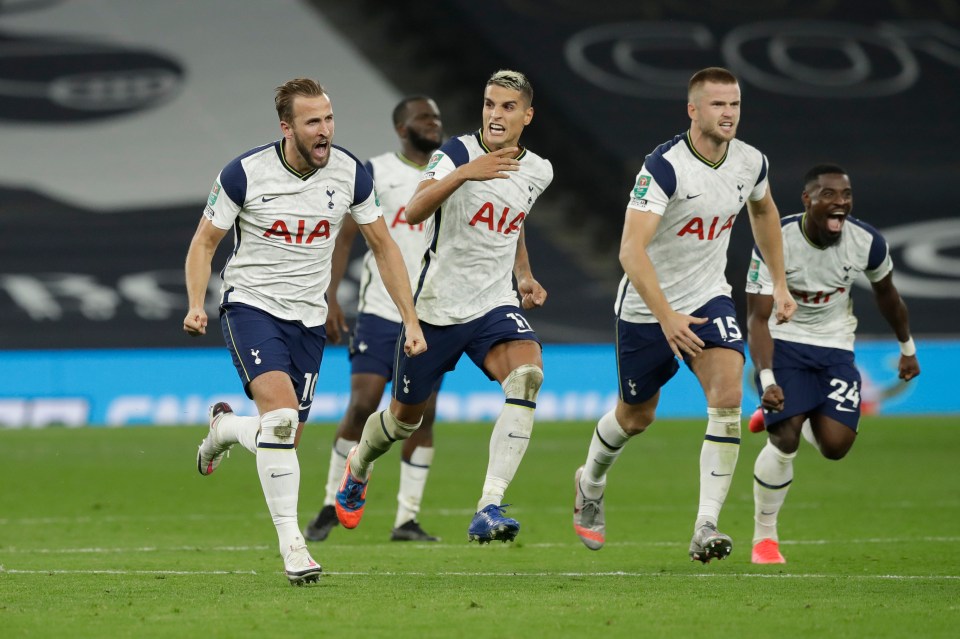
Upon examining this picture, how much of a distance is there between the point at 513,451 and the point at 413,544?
7.21 feet

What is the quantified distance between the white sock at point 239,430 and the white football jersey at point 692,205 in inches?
90.6

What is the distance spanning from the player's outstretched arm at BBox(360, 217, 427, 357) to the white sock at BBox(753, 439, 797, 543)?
7.97 ft

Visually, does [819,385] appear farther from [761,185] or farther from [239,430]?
[239,430]

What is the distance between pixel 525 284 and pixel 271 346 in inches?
65.5

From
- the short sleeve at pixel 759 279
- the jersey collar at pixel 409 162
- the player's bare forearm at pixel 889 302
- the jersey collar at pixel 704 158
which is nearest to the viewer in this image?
the jersey collar at pixel 704 158

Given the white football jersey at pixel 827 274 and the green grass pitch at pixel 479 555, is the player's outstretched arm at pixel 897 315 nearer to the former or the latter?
the white football jersey at pixel 827 274

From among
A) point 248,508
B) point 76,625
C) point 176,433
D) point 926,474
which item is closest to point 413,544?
point 248,508

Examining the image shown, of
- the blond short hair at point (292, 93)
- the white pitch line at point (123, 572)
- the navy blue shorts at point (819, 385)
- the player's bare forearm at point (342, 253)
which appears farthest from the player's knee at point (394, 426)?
the navy blue shorts at point (819, 385)

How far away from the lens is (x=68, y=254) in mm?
25422

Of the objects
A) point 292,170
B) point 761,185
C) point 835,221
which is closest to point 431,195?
point 292,170

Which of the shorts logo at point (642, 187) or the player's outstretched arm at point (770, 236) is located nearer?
the shorts logo at point (642, 187)

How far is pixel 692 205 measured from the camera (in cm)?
766

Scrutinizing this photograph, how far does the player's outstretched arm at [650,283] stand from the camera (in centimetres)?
716

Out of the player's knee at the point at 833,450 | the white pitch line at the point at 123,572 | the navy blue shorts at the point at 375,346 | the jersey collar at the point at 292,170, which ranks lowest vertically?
the white pitch line at the point at 123,572
